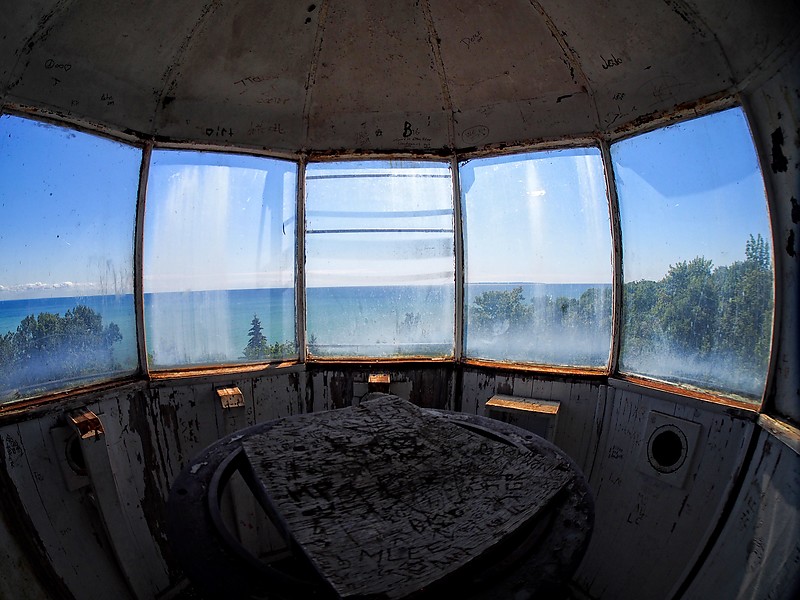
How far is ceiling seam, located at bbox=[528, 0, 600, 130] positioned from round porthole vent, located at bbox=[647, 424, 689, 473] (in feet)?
5.95

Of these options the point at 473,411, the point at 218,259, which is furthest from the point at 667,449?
the point at 218,259

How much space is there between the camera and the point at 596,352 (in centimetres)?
316

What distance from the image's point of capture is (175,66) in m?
2.78

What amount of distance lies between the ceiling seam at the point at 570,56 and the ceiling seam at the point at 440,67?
0.57 meters

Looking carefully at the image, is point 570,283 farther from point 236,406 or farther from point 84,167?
point 84,167

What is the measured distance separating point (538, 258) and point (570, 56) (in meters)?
1.26

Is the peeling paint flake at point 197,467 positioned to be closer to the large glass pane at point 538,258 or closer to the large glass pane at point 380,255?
the large glass pane at point 380,255

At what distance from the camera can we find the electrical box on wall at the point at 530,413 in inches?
111

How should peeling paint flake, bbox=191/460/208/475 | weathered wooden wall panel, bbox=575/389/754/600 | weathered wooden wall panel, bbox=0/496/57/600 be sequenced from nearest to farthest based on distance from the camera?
1. peeling paint flake, bbox=191/460/208/475
2. weathered wooden wall panel, bbox=0/496/57/600
3. weathered wooden wall panel, bbox=575/389/754/600

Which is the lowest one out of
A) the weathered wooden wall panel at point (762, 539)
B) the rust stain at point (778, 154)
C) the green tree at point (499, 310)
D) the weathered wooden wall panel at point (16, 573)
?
the weathered wooden wall panel at point (16, 573)

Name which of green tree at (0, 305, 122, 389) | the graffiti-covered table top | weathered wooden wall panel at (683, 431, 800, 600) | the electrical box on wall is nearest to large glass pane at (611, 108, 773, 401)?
weathered wooden wall panel at (683, 431, 800, 600)

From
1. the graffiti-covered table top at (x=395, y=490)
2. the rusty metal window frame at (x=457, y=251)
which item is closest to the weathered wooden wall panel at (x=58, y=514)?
the rusty metal window frame at (x=457, y=251)

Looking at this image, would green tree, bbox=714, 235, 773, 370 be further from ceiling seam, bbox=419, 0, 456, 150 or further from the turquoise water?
ceiling seam, bbox=419, 0, 456, 150

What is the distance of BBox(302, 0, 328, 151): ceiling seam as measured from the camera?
280 cm
